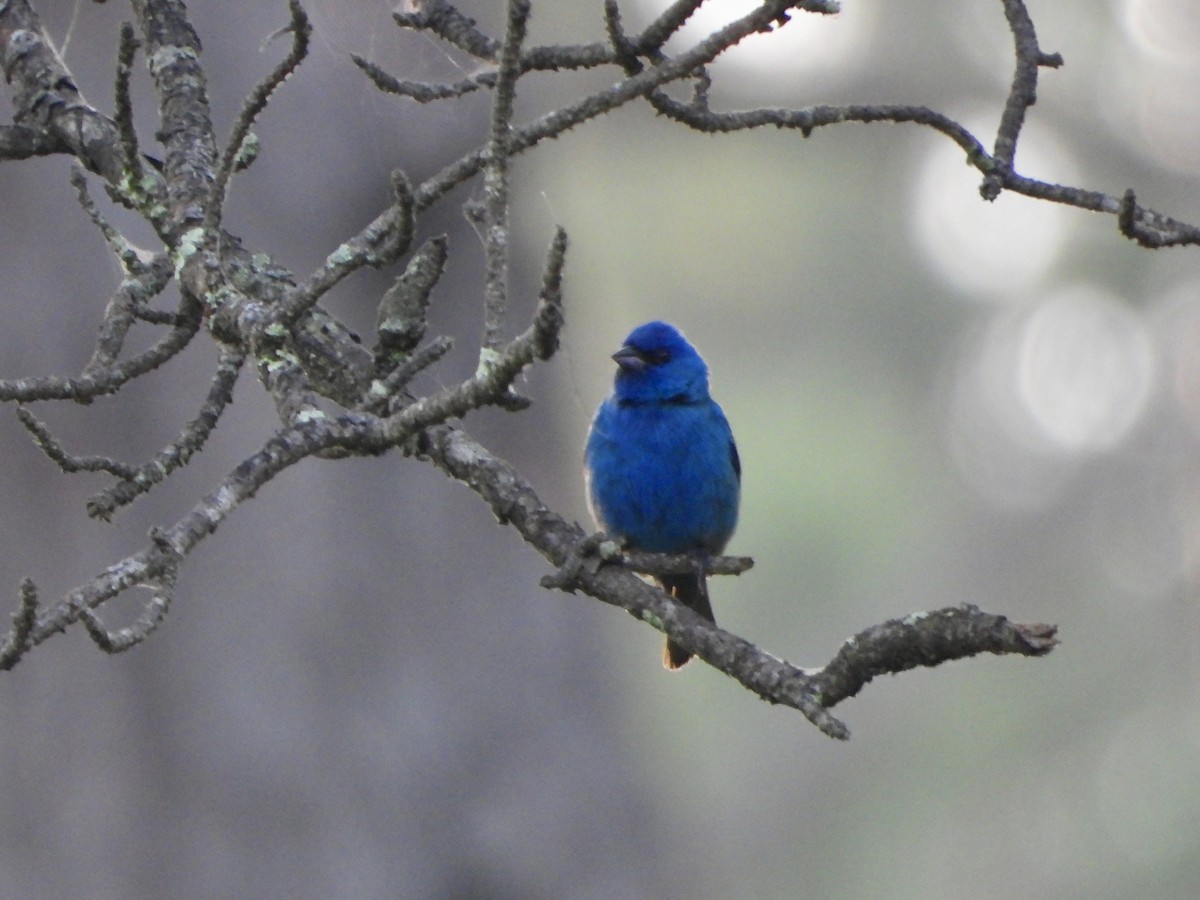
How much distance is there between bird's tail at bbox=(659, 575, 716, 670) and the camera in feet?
18.1

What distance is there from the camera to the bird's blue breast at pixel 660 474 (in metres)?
5.46

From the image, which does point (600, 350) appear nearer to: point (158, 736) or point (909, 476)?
point (158, 736)

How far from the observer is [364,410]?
3.00 meters

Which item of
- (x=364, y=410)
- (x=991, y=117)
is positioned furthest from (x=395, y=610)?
(x=991, y=117)

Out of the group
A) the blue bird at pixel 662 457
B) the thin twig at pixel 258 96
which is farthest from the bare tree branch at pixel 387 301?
the blue bird at pixel 662 457

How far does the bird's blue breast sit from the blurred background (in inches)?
33.7

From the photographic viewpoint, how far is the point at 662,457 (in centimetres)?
546

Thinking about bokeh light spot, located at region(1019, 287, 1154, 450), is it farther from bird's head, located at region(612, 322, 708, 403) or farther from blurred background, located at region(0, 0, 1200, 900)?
bird's head, located at region(612, 322, 708, 403)

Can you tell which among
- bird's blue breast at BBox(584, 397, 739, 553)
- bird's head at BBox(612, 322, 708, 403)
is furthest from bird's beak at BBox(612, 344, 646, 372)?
bird's blue breast at BBox(584, 397, 739, 553)

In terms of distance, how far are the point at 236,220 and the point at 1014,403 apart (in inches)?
495

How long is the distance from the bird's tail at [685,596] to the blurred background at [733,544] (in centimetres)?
98

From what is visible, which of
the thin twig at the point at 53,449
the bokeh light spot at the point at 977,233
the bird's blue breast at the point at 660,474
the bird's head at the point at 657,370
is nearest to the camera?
the thin twig at the point at 53,449

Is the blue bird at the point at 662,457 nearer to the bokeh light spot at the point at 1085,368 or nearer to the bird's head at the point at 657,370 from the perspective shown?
the bird's head at the point at 657,370

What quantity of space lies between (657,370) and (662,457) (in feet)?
1.12
